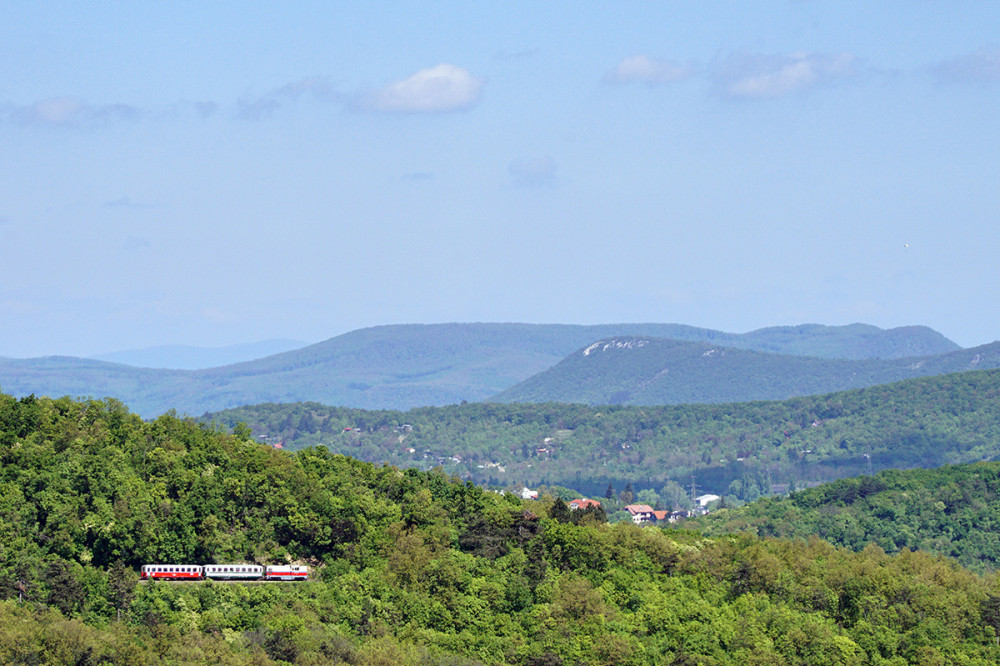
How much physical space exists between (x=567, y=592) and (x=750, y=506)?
3308 inches

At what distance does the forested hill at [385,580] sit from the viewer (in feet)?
260

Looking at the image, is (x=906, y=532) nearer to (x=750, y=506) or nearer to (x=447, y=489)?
(x=750, y=506)

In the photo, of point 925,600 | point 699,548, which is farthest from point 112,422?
point 925,600

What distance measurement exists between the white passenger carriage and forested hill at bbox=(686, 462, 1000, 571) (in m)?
64.9

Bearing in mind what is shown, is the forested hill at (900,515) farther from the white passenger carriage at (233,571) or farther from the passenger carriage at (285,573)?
the white passenger carriage at (233,571)

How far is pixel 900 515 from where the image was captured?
149500 millimetres

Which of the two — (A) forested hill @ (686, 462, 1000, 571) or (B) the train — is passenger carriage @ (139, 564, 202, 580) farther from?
(A) forested hill @ (686, 462, 1000, 571)

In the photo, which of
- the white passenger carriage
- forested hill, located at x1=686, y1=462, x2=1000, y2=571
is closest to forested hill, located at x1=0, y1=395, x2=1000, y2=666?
the white passenger carriage

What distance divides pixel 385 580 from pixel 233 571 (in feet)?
28.6

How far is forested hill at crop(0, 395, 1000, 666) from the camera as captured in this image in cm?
7925

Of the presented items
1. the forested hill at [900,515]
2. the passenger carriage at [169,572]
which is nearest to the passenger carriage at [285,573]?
the passenger carriage at [169,572]

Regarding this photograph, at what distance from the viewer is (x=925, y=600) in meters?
88.6

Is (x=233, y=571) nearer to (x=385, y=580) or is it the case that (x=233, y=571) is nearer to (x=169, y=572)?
(x=169, y=572)

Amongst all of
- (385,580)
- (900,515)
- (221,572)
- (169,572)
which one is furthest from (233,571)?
(900,515)
